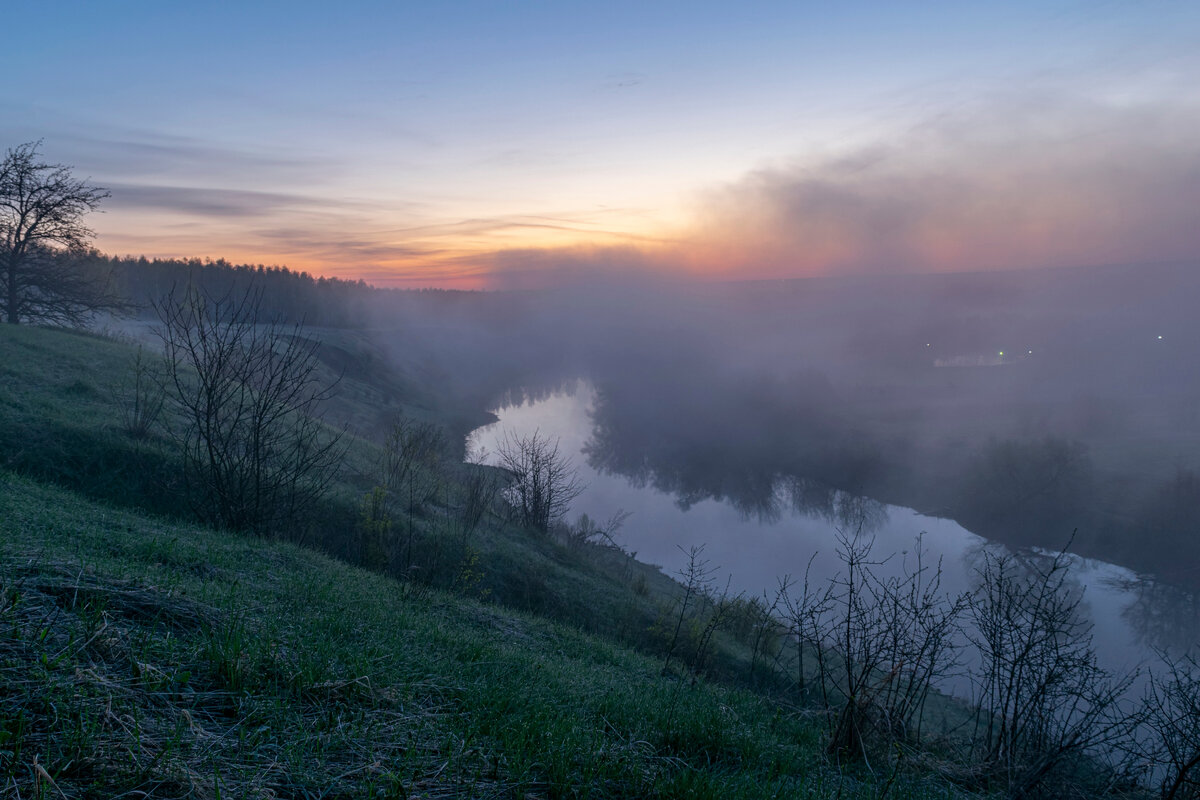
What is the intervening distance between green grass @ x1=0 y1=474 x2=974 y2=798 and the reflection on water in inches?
455

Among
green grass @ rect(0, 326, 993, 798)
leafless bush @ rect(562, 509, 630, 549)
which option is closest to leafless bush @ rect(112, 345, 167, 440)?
green grass @ rect(0, 326, 993, 798)

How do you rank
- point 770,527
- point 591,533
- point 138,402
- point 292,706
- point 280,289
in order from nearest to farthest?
point 292,706, point 138,402, point 591,533, point 770,527, point 280,289

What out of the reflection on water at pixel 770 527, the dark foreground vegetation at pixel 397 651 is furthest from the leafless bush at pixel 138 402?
the reflection on water at pixel 770 527

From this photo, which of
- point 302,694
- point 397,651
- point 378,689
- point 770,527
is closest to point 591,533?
point 770,527

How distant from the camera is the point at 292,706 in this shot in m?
3.12

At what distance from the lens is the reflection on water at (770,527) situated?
23247mm

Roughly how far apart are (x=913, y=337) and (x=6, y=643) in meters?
98.4

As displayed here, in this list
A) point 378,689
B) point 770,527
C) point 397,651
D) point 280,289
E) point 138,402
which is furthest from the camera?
point 280,289

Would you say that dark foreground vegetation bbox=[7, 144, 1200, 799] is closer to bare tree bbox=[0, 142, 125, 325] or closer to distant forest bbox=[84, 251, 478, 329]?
bare tree bbox=[0, 142, 125, 325]

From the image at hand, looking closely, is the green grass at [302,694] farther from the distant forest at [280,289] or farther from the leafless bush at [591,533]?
the distant forest at [280,289]

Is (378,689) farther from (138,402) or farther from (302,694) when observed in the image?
(138,402)

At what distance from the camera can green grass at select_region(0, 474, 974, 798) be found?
7.97 feet

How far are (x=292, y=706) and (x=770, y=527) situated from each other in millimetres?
29823

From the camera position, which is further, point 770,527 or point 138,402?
point 770,527
